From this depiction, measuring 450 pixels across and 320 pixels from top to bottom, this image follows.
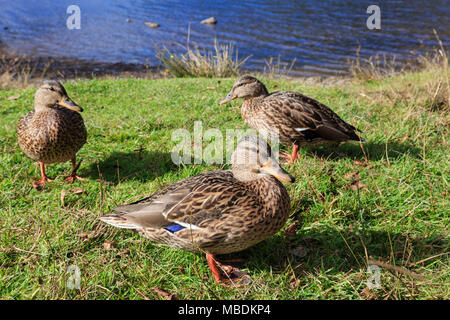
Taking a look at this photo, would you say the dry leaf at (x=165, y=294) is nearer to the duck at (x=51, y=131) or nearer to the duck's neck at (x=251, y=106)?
the duck at (x=51, y=131)

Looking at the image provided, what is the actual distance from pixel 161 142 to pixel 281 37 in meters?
11.9

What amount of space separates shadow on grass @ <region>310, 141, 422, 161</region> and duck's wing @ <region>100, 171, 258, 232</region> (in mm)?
1971

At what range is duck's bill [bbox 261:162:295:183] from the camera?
256 cm

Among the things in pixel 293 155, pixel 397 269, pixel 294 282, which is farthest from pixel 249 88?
pixel 397 269

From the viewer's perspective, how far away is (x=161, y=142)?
4922 millimetres

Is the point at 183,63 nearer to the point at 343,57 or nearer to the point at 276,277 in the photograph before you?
the point at 343,57

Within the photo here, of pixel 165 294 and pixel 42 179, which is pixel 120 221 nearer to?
pixel 165 294

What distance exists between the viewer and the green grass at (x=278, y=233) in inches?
106

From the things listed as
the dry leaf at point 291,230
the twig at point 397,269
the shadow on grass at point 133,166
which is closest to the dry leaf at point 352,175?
the dry leaf at point 291,230

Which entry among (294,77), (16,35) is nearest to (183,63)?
(294,77)

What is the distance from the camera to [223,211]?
264cm

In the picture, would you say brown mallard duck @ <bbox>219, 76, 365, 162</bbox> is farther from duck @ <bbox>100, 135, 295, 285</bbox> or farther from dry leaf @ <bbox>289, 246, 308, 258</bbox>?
duck @ <bbox>100, 135, 295, 285</bbox>
